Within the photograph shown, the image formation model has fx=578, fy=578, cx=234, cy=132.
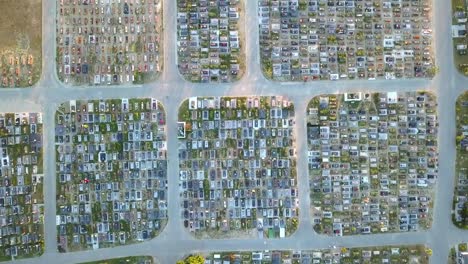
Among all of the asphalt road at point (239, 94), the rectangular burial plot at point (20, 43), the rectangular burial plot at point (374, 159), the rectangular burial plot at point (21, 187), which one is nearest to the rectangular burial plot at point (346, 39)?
the asphalt road at point (239, 94)

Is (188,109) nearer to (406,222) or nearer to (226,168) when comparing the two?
(226,168)

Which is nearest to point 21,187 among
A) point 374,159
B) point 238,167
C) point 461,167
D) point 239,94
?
point 238,167

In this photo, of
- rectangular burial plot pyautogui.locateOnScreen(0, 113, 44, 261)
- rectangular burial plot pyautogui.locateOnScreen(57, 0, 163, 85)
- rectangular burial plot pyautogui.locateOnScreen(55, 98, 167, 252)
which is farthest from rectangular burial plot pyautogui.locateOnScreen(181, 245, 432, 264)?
rectangular burial plot pyautogui.locateOnScreen(57, 0, 163, 85)

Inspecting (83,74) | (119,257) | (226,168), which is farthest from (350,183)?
(83,74)

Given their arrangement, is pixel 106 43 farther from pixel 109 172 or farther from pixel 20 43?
pixel 109 172

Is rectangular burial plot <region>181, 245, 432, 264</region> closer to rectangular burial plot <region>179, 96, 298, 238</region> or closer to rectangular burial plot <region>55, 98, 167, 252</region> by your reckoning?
rectangular burial plot <region>179, 96, 298, 238</region>
